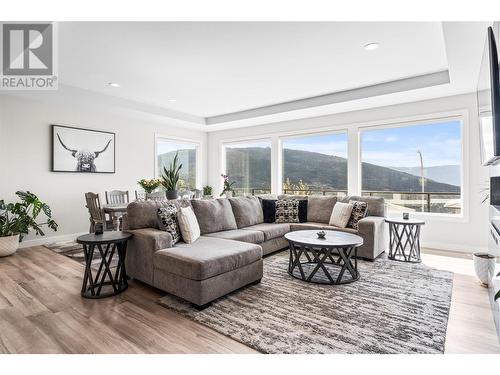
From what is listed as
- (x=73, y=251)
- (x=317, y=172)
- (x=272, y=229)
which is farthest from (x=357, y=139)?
(x=73, y=251)

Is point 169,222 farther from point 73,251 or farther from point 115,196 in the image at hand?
point 115,196

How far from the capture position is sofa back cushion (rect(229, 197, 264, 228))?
428cm

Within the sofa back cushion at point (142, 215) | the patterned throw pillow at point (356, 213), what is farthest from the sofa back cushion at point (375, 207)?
the sofa back cushion at point (142, 215)

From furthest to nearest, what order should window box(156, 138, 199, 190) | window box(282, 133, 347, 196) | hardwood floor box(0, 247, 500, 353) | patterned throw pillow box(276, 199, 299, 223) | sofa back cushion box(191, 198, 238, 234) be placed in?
1. window box(156, 138, 199, 190)
2. window box(282, 133, 347, 196)
3. patterned throw pillow box(276, 199, 299, 223)
4. sofa back cushion box(191, 198, 238, 234)
5. hardwood floor box(0, 247, 500, 353)

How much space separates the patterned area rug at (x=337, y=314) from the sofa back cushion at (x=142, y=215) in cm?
88

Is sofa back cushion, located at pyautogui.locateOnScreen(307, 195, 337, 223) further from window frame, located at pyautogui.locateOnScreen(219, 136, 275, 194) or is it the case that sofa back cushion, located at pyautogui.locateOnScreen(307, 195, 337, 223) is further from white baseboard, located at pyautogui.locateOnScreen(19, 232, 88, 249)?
white baseboard, located at pyautogui.locateOnScreen(19, 232, 88, 249)

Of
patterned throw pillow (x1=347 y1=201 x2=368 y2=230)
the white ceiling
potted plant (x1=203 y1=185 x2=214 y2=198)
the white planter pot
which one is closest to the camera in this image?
the white ceiling

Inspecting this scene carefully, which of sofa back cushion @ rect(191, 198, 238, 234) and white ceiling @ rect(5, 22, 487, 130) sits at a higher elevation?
white ceiling @ rect(5, 22, 487, 130)

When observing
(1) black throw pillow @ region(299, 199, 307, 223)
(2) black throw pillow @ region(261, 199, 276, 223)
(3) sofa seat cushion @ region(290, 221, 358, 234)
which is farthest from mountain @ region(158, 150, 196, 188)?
(3) sofa seat cushion @ region(290, 221, 358, 234)

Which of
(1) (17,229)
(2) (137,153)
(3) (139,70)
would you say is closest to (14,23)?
(3) (139,70)

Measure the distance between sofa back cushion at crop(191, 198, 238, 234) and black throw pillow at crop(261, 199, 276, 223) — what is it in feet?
2.72

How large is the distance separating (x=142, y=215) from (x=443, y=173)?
4.86 metres

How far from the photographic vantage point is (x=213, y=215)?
12.3 ft

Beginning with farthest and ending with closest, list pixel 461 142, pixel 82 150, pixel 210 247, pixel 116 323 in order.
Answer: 1. pixel 82 150
2. pixel 461 142
3. pixel 210 247
4. pixel 116 323
